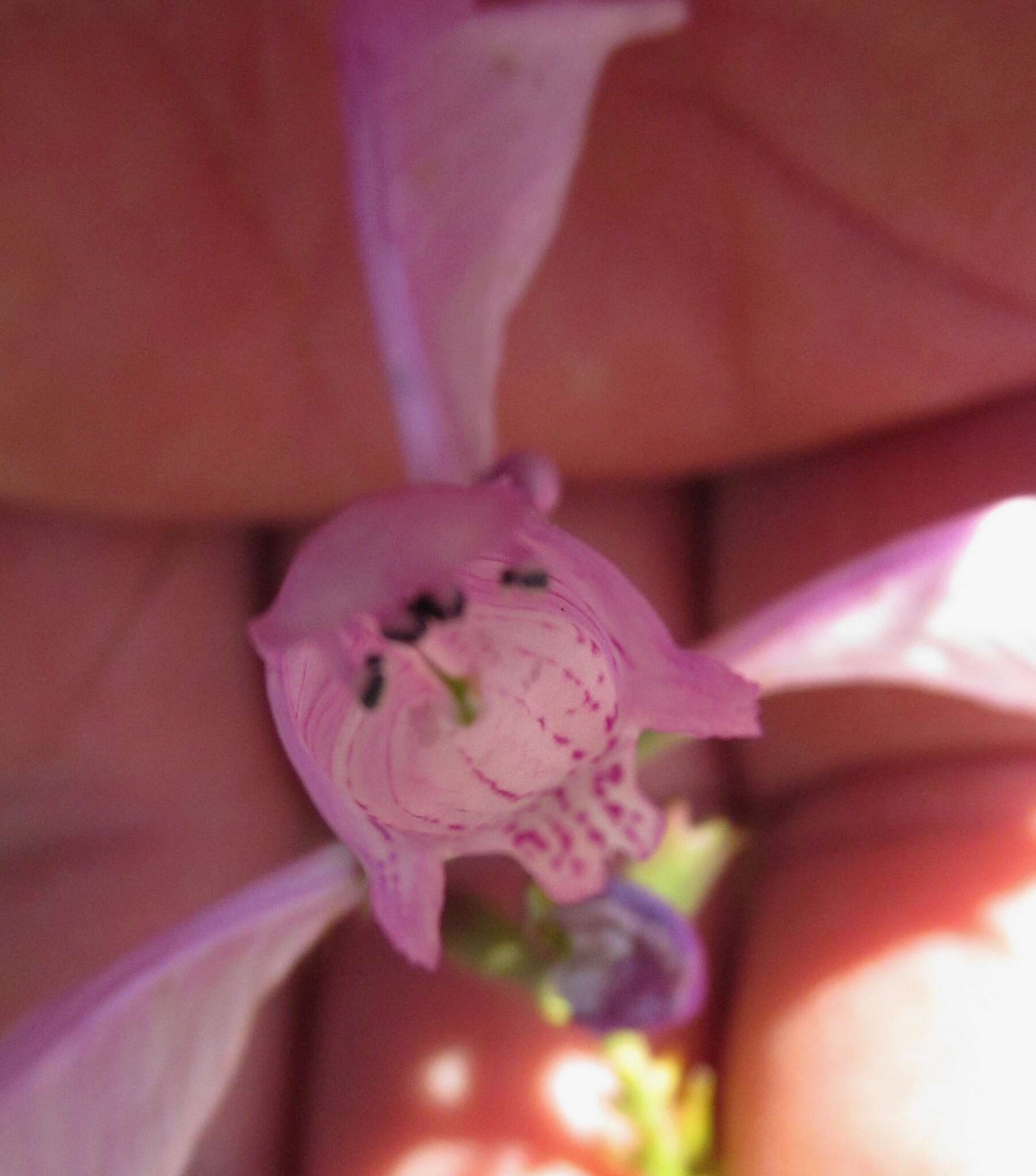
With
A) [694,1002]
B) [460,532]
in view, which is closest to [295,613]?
[460,532]

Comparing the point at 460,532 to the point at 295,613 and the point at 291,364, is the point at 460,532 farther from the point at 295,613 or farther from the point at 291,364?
the point at 291,364

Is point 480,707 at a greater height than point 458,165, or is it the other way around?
point 458,165

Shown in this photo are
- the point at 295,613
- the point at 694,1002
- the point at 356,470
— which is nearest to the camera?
the point at 295,613

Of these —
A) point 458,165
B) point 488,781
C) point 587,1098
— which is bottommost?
point 587,1098

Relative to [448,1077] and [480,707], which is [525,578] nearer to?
[480,707]

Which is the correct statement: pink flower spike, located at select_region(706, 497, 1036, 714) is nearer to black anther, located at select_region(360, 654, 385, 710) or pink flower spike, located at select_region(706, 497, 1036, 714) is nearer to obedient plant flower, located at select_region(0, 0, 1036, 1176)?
obedient plant flower, located at select_region(0, 0, 1036, 1176)

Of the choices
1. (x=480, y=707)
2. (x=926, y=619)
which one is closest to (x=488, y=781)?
(x=480, y=707)

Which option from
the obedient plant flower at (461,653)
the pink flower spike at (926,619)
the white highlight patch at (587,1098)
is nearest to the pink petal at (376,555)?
the obedient plant flower at (461,653)
